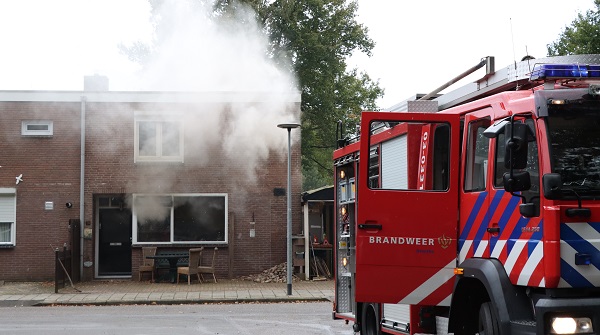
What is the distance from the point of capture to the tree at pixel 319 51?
1442 inches

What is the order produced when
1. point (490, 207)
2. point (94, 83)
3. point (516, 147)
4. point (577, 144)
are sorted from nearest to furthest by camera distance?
point (516, 147)
point (577, 144)
point (490, 207)
point (94, 83)

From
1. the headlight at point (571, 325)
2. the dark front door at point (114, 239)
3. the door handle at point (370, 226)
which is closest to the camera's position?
the headlight at point (571, 325)

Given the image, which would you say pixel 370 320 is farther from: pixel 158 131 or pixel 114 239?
pixel 114 239

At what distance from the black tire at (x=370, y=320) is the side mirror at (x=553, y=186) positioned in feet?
14.0

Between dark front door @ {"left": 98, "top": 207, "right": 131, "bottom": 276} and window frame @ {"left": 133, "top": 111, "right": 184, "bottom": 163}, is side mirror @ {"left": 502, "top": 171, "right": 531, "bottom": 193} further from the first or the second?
dark front door @ {"left": 98, "top": 207, "right": 131, "bottom": 276}

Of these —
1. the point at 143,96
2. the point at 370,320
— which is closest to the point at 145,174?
the point at 143,96

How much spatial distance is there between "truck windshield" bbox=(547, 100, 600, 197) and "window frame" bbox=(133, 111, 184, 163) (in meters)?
19.2

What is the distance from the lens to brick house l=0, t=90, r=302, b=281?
2477 cm

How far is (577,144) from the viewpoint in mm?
6711

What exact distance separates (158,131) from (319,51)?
13.4 metres

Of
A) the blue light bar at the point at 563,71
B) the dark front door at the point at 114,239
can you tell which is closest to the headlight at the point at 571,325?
the blue light bar at the point at 563,71

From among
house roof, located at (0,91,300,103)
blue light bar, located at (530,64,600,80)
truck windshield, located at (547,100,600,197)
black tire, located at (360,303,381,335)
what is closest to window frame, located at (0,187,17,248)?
house roof, located at (0,91,300,103)

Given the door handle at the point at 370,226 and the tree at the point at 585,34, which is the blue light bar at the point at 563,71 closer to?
the door handle at the point at 370,226

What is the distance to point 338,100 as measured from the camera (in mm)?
40969
